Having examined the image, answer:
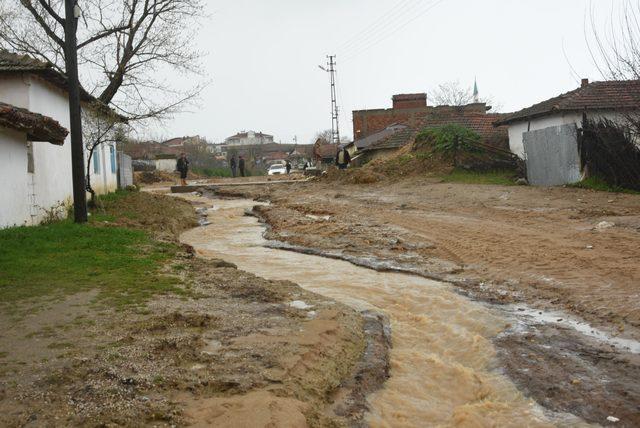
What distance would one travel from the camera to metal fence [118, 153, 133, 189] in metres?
26.9

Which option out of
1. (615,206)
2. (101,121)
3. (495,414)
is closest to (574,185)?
(615,206)

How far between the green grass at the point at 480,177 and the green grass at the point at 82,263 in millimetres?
15135

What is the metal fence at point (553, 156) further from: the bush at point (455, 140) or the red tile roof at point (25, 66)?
the red tile roof at point (25, 66)

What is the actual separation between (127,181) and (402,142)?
15374 millimetres

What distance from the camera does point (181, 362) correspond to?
4.64m

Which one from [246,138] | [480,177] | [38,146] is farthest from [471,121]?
[246,138]

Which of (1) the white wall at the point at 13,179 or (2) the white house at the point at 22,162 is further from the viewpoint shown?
(1) the white wall at the point at 13,179

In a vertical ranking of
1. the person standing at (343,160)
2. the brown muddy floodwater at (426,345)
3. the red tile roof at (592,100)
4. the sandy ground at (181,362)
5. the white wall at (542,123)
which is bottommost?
the brown muddy floodwater at (426,345)

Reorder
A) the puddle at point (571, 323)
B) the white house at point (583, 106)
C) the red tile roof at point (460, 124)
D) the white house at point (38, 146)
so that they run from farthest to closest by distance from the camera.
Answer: the red tile roof at point (460, 124), the white house at point (583, 106), the white house at point (38, 146), the puddle at point (571, 323)

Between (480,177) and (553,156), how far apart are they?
3972 mm

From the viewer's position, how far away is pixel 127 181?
2867cm

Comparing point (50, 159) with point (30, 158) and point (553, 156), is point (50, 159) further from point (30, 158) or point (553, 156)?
point (553, 156)

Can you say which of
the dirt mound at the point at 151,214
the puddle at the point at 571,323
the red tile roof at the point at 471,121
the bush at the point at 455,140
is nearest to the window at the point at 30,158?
the dirt mound at the point at 151,214

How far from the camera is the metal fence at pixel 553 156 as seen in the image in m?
20.0
